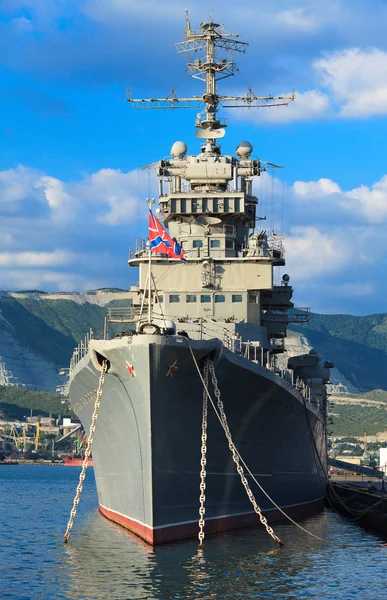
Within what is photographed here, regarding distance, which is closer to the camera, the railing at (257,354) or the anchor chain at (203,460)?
the anchor chain at (203,460)

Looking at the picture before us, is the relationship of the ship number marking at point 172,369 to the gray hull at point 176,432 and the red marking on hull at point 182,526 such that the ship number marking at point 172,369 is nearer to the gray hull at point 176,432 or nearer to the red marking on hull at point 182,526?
the gray hull at point 176,432

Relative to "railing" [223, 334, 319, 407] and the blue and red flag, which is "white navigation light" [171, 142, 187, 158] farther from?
the blue and red flag

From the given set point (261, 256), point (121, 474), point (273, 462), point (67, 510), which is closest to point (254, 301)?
point (261, 256)

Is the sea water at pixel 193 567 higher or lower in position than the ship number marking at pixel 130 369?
lower

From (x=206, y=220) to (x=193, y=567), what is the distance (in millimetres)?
16349

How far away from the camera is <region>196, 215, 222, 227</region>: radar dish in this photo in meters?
38.8

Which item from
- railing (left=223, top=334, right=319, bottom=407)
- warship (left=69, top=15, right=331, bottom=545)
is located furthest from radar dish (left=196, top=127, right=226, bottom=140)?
railing (left=223, top=334, right=319, bottom=407)

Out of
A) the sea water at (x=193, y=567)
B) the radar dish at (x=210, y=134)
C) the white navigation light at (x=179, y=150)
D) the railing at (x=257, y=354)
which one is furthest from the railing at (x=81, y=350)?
the radar dish at (x=210, y=134)

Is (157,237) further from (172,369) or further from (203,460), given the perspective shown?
(203,460)

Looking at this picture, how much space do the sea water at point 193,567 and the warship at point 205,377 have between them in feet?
3.13

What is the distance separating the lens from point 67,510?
5209 centimetres

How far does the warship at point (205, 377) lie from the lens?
28188 mm

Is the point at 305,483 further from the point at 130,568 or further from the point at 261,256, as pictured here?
the point at 130,568

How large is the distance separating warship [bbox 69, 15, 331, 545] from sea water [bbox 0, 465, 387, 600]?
3.13 feet
